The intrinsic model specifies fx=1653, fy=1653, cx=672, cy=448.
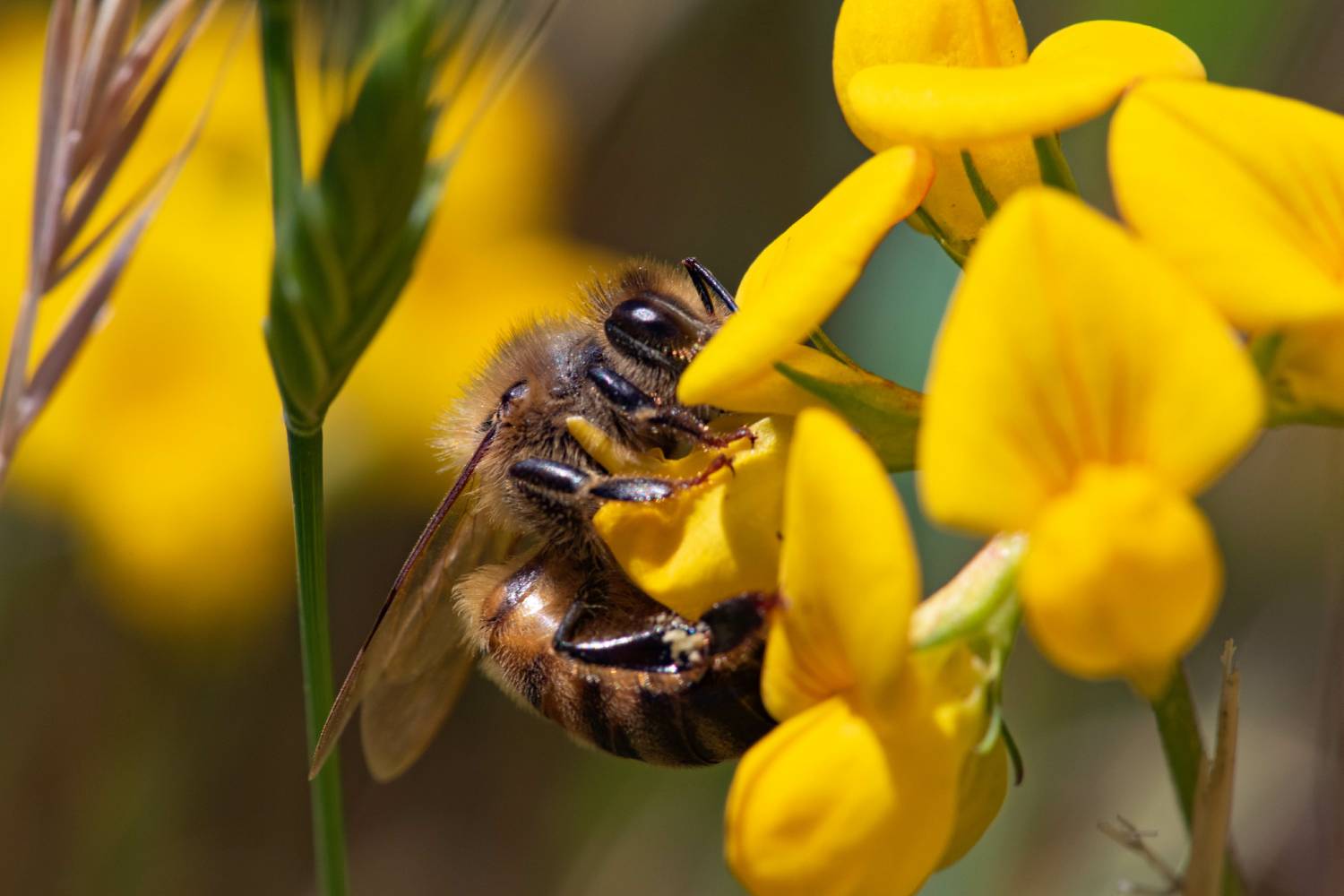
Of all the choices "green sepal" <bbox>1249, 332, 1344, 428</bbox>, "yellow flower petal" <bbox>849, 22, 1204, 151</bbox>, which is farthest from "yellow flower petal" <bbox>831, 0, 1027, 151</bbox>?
"green sepal" <bbox>1249, 332, 1344, 428</bbox>

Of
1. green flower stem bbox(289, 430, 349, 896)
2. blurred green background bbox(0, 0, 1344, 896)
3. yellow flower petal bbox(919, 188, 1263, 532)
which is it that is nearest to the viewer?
yellow flower petal bbox(919, 188, 1263, 532)

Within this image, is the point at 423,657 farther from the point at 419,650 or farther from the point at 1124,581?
the point at 1124,581

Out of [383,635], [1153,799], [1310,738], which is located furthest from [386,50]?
[1310,738]

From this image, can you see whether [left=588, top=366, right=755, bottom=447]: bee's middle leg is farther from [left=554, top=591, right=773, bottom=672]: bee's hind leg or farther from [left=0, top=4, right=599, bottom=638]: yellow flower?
[left=0, top=4, right=599, bottom=638]: yellow flower

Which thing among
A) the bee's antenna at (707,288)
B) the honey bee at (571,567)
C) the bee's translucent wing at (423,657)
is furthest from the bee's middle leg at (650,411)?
the bee's translucent wing at (423,657)

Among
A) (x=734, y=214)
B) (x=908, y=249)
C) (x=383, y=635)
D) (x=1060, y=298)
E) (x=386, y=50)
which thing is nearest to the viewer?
(x=1060, y=298)

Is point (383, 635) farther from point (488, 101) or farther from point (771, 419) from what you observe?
point (488, 101)

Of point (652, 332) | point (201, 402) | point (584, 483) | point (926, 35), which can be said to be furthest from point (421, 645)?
point (201, 402)

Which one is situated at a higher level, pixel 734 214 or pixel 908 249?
pixel 908 249
